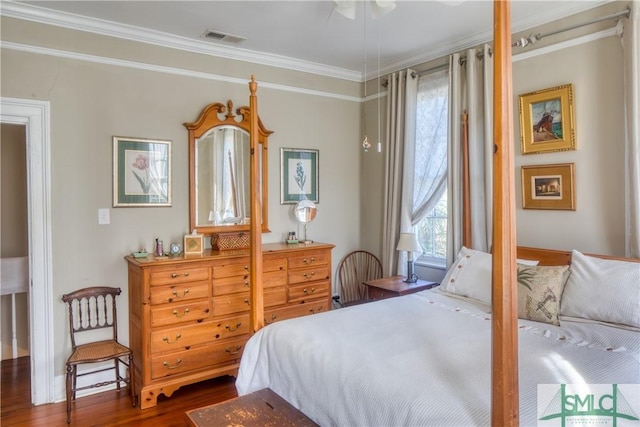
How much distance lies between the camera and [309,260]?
3.66 m

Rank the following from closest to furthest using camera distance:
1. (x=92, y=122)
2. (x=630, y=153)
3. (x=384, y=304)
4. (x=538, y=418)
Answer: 1. (x=538, y=418)
2. (x=630, y=153)
3. (x=384, y=304)
4. (x=92, y=122)

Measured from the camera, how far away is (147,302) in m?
2.88

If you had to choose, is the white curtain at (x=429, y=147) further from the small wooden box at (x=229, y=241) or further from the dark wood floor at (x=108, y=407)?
the dark wood floor at (x=108, y=407)

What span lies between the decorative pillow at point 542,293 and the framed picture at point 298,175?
2199mm

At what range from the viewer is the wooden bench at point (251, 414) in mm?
1716

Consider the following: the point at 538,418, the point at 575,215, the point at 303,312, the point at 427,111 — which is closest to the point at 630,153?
the point at 575,215

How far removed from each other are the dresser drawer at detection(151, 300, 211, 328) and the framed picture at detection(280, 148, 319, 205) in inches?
51.7

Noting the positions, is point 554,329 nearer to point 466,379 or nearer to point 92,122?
point 466,379

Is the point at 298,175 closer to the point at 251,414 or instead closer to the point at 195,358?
the point at 195,358

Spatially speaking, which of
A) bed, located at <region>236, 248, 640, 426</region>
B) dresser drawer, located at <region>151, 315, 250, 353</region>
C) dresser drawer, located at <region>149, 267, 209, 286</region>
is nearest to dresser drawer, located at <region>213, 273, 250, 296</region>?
dresser drawer, located at <region>149, 267, 209, 286</region>

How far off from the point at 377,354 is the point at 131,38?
2.93m

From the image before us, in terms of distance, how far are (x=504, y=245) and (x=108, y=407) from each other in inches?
112

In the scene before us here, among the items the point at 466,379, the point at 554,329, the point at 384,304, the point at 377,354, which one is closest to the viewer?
the point at 466,379

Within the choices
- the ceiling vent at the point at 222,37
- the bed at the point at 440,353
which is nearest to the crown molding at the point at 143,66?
the ceiling vent at the point at 222,37
